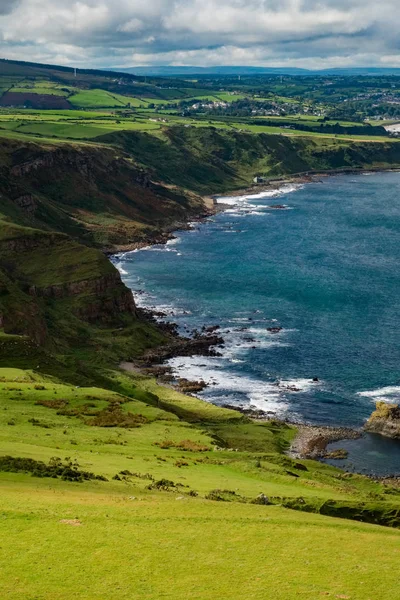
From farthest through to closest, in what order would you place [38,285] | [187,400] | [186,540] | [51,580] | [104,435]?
[38,285]
[187,400]
[104,435]
[186,540]
[51,580]

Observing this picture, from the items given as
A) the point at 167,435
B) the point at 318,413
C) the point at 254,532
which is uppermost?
the point at 254,532

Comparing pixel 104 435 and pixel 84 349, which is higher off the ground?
pixel 104 435

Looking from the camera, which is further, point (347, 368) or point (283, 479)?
point (347, 368)

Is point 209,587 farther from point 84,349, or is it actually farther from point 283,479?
point 84,349

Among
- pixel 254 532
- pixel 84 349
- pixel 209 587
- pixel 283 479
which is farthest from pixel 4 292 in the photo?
pixel 209 587

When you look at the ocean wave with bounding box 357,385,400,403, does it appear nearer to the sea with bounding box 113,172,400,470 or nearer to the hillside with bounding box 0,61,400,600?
the sea with bounding box 113,172,400,470

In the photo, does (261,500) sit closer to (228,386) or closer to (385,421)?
(385,421)

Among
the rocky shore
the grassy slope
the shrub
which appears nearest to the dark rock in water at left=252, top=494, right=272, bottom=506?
the grassy slope
